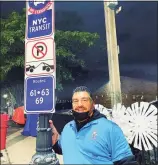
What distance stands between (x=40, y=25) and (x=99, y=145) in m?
2.25

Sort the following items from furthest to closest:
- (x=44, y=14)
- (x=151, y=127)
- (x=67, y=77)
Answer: (x=67, y=77), (x=151, y=127), (x=44, y=14)

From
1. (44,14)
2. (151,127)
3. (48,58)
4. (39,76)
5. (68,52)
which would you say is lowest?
(151,127)

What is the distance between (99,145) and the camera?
1653mm

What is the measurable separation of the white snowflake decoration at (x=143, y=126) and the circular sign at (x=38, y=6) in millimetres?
1816

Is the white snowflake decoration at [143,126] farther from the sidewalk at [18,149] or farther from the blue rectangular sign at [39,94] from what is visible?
→ the sidewalk at [18,149]

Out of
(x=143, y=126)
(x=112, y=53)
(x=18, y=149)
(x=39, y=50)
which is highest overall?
(x=112, y=53)

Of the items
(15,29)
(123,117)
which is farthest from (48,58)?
(15,29)

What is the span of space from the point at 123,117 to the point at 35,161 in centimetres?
149

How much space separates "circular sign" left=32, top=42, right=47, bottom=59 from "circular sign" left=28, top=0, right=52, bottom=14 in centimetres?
49

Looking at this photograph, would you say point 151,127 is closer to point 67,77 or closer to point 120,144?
point 120,144

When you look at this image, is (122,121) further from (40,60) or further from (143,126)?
(40,60)

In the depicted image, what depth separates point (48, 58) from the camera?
326 cm

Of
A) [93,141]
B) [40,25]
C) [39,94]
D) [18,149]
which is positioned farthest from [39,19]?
[18,149]

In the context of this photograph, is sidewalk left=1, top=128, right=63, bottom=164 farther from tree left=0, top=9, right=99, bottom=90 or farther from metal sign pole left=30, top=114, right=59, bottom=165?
tree left=0, top=9, right=99, bottom=90
